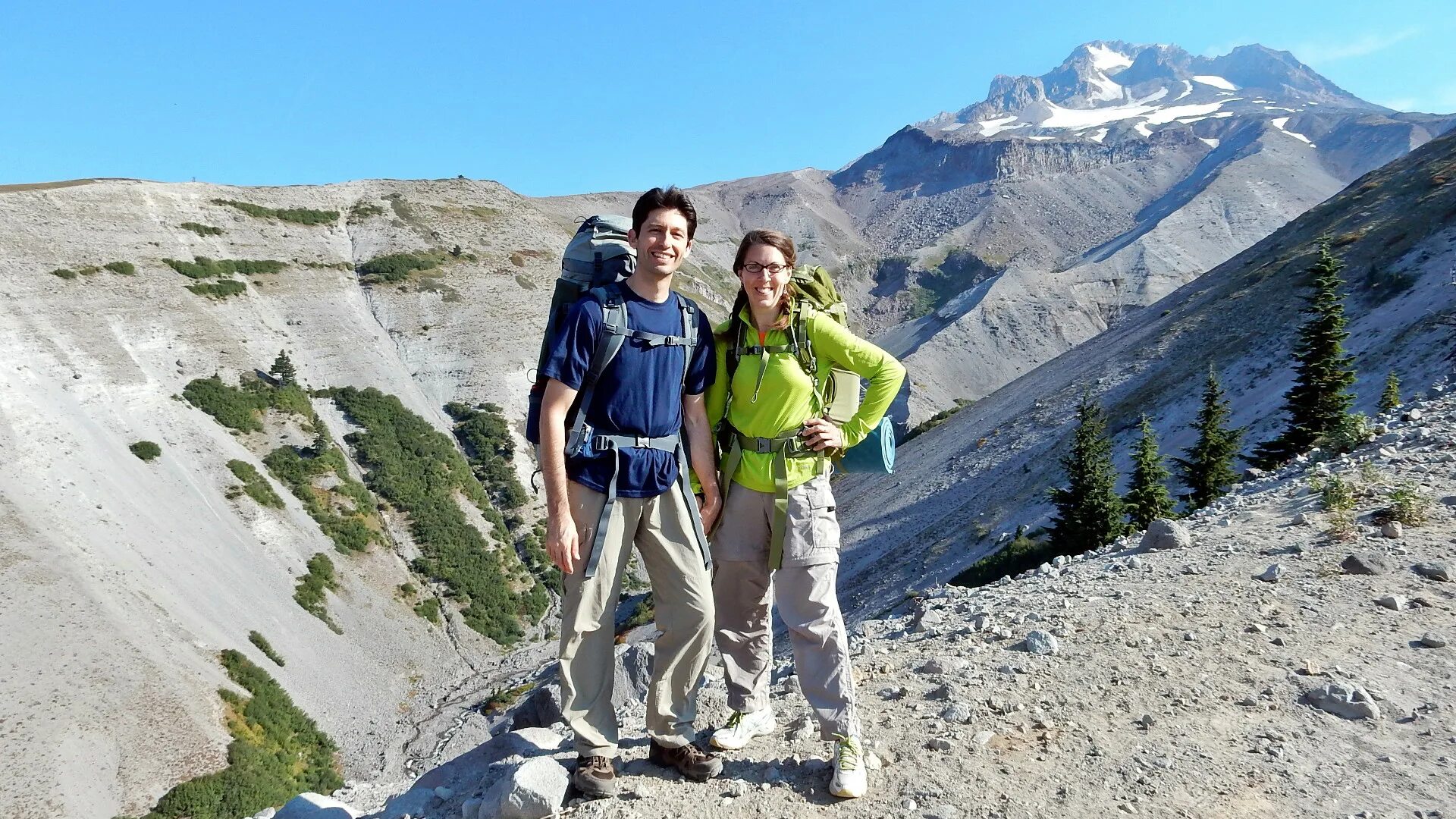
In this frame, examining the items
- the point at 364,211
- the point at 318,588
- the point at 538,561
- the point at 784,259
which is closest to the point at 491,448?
the point at 538,561

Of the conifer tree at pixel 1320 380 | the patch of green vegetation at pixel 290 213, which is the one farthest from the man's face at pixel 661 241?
the patch of green vegetation at pixel 290 213

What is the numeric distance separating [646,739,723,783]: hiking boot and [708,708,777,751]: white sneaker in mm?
152

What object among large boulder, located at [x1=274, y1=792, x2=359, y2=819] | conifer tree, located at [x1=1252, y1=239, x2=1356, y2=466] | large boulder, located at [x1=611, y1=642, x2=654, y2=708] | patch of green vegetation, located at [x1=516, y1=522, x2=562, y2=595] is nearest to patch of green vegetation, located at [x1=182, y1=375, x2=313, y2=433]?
patch of green vegetation, located at [x1=516, y1=522, x2=562, y2=595]

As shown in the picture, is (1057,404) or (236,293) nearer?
(1057,404)

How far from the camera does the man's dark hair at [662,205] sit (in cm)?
440

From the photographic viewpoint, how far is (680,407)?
4758 millimetres

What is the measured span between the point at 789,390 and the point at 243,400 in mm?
52292

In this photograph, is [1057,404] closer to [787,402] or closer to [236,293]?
[787,402]

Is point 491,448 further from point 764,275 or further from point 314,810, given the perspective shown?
point 764,275

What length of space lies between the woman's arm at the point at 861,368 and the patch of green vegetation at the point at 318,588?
38.1 meters

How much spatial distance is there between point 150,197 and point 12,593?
55.1 metres

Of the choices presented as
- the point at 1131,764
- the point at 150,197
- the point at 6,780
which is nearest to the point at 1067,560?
the point at 1131,764

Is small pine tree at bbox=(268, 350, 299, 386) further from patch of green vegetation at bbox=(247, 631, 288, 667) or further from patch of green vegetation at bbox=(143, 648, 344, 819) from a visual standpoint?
patch of green vegetation at bbox=(143, 648, 344, 819)

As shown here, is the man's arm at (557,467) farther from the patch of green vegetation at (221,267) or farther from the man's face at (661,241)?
the patch of green vegetation at (221,267)
